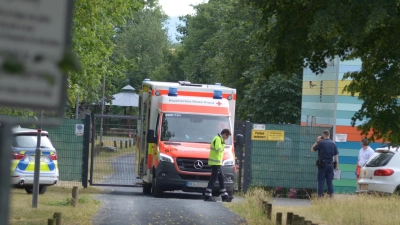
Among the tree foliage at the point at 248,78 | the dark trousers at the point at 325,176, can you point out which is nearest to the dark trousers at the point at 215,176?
the dark trousers at the point at 325,176

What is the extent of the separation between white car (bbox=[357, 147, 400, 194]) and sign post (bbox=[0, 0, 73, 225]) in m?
17.5

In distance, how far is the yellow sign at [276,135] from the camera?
74.9 ft

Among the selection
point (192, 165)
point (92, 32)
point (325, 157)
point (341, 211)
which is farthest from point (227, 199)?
point (92, 32)

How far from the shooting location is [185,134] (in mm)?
19781

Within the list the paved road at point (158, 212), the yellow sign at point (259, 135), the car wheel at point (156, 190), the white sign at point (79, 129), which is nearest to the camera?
the paved road at point (158, 212)

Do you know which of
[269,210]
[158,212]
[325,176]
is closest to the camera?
[269,210]

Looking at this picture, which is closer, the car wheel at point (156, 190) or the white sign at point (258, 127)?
the car wheel at point (156, 190)

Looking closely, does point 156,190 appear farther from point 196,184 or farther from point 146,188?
point 146,188

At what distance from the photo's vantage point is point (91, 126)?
22.7 m

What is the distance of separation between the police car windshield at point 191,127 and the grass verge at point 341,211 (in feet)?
8.32

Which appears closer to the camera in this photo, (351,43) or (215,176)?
(351,43)

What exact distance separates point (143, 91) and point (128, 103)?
83.2ft

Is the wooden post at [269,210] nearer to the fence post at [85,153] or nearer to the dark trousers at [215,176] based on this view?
the dark trousers at [215,176]

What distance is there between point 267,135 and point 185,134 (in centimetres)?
388
